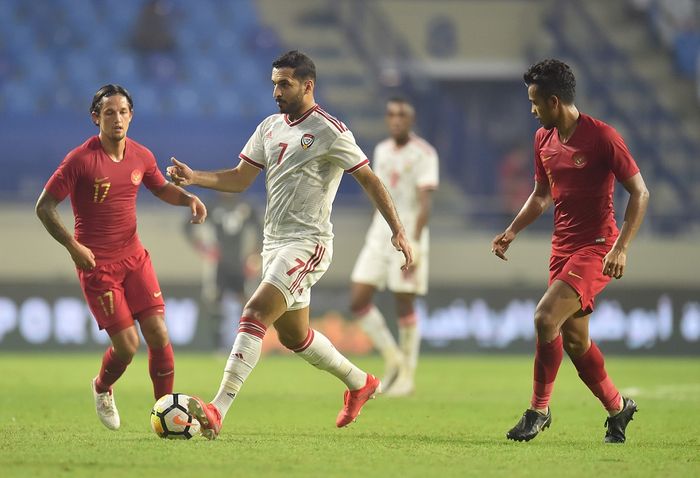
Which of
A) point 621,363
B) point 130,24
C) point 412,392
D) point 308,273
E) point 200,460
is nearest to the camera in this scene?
point 200,460

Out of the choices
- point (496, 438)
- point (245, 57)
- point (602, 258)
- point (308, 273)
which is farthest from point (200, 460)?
point (245, 57)

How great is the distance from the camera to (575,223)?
741 cm

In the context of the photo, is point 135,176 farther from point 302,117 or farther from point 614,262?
point 614,262

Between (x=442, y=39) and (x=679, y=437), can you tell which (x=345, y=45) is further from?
(x=679, y=437)

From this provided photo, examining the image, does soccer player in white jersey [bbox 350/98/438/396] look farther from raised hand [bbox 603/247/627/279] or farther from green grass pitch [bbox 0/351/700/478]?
raised hand [bbox 603/247/627/279]

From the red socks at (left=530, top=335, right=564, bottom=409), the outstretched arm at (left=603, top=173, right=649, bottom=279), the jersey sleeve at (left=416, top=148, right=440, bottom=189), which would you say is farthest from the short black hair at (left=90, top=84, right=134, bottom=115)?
the jersey sleeve at (left=416, top=148, right=440, bottom=189)

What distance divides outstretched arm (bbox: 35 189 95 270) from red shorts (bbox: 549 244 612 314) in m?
2.73

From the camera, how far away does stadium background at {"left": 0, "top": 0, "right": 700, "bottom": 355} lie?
16.3 meters

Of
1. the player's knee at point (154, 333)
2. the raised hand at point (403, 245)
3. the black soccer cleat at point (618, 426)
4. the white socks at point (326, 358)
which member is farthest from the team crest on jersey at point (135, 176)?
the black soccer cleat at point (618, 426)

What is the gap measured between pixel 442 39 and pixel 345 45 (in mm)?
2102

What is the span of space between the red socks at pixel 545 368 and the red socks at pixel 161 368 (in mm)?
2213

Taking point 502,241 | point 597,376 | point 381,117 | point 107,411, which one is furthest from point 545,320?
point 381,117

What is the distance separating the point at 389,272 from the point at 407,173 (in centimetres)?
89

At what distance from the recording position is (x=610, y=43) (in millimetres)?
22281
